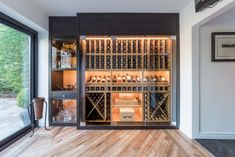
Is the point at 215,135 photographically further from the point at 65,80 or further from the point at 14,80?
the point at 14,80

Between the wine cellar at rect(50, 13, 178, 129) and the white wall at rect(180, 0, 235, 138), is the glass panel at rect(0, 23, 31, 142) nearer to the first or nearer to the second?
the wine cellar at rect(50, 13, 178, 129)

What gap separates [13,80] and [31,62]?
0.82 m

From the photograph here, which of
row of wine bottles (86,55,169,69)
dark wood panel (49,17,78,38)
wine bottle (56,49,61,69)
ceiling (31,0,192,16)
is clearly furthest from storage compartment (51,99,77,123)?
ceiling (31,0,192,16)

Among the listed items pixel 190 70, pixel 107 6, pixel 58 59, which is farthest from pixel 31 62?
pixel 190 70

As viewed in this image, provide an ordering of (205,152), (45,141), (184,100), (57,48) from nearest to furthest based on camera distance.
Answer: (205,152)
(45,141)
(184,100)
(57,48)

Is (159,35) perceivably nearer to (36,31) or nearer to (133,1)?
(133,1)

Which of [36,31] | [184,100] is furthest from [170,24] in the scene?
[36,31]

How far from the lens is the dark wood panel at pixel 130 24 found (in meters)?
4.48

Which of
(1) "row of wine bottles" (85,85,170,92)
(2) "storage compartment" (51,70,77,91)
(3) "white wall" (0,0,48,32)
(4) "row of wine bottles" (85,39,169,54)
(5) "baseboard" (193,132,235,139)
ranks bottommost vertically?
(5) "baseboard" (193,132,235,139)

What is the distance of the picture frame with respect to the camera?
152 inches

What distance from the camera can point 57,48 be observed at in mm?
4805

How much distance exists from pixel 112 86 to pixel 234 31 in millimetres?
2648

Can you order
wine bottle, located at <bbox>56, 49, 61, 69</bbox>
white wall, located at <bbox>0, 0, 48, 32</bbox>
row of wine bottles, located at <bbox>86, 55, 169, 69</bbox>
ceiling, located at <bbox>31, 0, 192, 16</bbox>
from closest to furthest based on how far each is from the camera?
white wall, located at <bbox>0, 0, 48, 32</bbox> → ceiling, located at <bbox>31, 0, 192, 16</bbox> → row of wine bottles, located at <bbox>86, 55, 169, 69</bbox> → wine bottle, located at <bbox>56, 49, 61, 69</bbox>

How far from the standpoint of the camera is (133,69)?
4.60 meters
